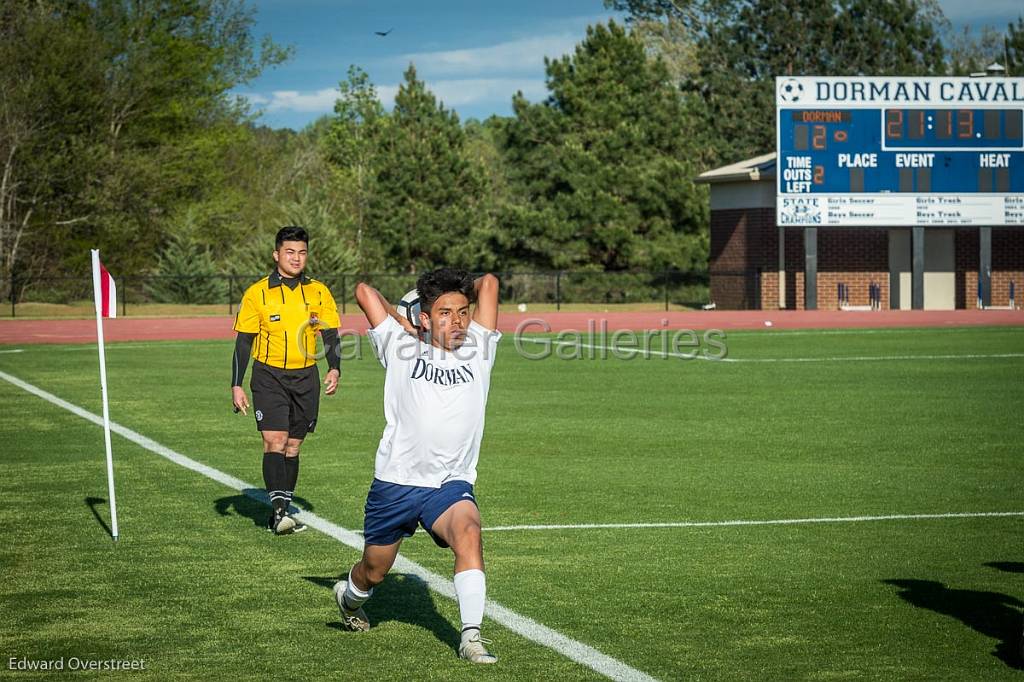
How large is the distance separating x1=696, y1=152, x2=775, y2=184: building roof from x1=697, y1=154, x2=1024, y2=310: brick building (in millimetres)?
52

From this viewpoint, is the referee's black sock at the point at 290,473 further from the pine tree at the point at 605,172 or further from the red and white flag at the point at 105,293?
the pine tree at the point at 605,172

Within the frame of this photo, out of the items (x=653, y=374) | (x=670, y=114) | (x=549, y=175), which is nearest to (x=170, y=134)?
(x=549, y=175)

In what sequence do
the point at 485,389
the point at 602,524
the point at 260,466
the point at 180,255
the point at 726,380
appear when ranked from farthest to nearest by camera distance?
the point at 180,255, the point at 726,380, the point at 260,466, the point at 602,524, the point at 485,389

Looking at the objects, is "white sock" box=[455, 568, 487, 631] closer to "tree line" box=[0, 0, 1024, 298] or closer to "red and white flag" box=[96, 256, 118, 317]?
"red and white flag" box=[96, 256, 118, 317]

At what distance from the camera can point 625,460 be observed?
41.3ft

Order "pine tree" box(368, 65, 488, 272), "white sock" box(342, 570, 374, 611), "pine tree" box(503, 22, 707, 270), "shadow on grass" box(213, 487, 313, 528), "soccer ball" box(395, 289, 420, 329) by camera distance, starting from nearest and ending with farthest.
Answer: "soccer ball" box(395, 289, 420, 329), "white sock" box(342, 570, 374, 611), "shadow on grass" box(213, 487, 313, 528), "pine tree" box(503, 22, 707, 270), "pine tree" box(368, 65, 488, 272)

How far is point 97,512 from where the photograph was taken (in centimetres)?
990

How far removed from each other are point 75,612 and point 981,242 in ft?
143

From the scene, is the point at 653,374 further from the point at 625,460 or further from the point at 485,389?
the point at 485,389

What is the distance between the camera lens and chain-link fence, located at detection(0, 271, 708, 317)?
47250mm

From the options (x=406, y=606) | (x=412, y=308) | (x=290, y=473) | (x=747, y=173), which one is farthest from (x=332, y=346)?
(x=747, y=173)

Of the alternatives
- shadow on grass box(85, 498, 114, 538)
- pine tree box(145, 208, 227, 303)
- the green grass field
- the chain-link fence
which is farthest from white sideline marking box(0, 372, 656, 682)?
pine tree box(145, 208, 227, 303)

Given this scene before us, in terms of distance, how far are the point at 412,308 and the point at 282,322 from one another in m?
3.56

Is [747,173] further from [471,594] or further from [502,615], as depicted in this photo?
[471,594]
